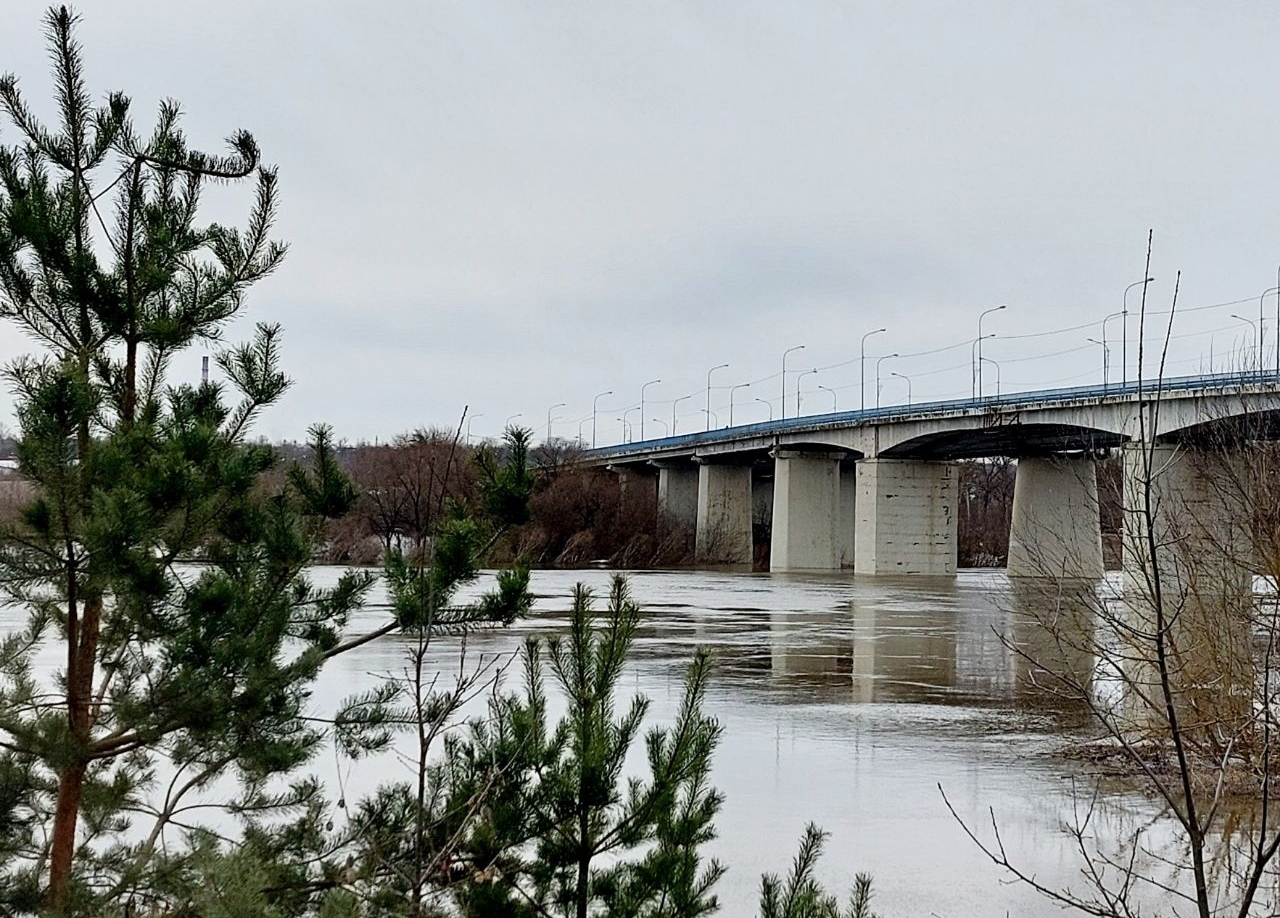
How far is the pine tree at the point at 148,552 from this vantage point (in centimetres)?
454

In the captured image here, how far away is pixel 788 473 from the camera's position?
263 ft

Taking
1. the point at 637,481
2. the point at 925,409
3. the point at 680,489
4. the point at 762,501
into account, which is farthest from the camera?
the point at 762,501

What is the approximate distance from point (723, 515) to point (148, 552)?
85.2m

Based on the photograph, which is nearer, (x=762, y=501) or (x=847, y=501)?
(x=847, y=501)

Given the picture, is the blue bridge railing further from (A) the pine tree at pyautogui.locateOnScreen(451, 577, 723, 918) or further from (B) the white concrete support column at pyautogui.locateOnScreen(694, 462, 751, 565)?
(A) the pine tree at pyautogui.locateOnScreen(451, 577, 723, 918)

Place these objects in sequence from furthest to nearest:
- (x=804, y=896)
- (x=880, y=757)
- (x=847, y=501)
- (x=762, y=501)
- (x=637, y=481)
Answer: (x=762, y=501), (x=847, y=501), (x=637, y=481), (x=880, y=757), (x=804, y=896)

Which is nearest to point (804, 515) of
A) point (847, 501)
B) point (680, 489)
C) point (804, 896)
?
point (680, 489)

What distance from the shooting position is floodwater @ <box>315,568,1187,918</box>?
893 centimetres

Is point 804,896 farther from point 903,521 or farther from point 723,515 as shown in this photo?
point 723,515

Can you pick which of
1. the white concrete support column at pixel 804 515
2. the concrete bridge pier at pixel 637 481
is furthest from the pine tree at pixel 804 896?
the concrete bridge pier at pixel 637 481

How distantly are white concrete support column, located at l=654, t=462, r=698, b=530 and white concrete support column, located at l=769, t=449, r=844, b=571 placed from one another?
1593 cm

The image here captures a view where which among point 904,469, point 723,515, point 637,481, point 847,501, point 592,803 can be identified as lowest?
point 592,803

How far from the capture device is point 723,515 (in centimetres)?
8931

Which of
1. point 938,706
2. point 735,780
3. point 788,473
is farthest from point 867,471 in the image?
point 735,780
